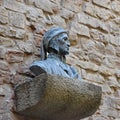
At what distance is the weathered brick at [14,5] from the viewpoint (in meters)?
2.70

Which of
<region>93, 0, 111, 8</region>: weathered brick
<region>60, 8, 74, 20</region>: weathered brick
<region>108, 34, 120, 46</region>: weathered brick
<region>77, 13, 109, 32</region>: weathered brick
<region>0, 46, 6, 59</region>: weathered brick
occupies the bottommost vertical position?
<region>0, 46, 6, 59</region>: weathered brick

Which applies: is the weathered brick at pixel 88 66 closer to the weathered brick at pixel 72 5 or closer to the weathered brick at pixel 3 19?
the weathered brick at pixel 72 5

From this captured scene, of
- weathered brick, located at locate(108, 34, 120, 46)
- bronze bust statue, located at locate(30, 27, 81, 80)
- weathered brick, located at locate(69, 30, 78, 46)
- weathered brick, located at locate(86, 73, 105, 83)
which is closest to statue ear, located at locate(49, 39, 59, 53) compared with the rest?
bronze bust statue, located at locate(30, 27, 81, 80)

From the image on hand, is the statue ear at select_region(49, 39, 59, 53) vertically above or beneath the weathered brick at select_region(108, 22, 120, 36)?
beneath

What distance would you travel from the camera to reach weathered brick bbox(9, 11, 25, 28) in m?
2.70

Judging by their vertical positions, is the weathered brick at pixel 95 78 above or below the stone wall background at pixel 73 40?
below

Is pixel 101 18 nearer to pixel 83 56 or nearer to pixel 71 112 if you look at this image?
pixel 83 56

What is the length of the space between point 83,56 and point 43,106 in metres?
0.87

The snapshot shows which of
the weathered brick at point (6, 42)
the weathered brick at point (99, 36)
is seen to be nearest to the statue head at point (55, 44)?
the weathered brick at point (6, 42)

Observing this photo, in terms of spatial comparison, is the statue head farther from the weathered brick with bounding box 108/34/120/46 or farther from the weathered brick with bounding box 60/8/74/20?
the weathered brick with bounding box 108/34/120/46

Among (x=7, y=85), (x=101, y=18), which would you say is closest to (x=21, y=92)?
(x=7, y=85)

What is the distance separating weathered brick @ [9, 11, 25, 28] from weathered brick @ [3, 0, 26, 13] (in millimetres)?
37

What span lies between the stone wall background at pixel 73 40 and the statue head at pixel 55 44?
0.12m

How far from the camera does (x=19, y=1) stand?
2779 mm
